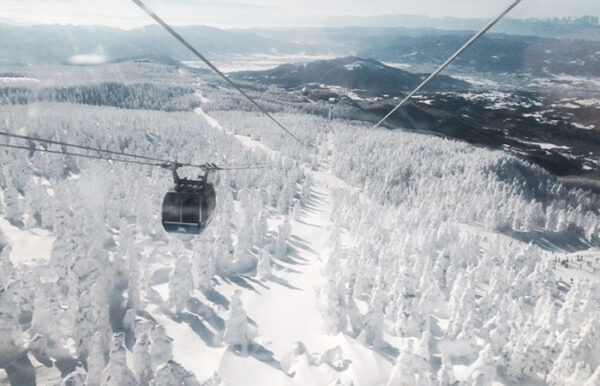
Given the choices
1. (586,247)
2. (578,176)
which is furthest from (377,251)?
(578,176)

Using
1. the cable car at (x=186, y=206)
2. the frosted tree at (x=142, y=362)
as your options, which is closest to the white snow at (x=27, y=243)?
the frosted tree at (x=142, y=362)

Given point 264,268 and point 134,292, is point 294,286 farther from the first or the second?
point 134,292

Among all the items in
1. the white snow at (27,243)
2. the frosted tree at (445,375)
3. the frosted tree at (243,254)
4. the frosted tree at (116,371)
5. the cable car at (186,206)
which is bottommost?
the white snow at (27,243)

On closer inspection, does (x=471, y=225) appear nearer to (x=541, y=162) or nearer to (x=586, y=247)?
(x=586, y=247)

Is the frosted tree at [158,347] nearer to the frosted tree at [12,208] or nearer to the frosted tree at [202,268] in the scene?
the frosted tree at [202,268]

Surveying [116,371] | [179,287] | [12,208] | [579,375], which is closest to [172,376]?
[116,371]

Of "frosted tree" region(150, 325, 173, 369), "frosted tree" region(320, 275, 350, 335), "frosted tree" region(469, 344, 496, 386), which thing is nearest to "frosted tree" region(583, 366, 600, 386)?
"frosted tree" region(469, 344, 496, 386)
